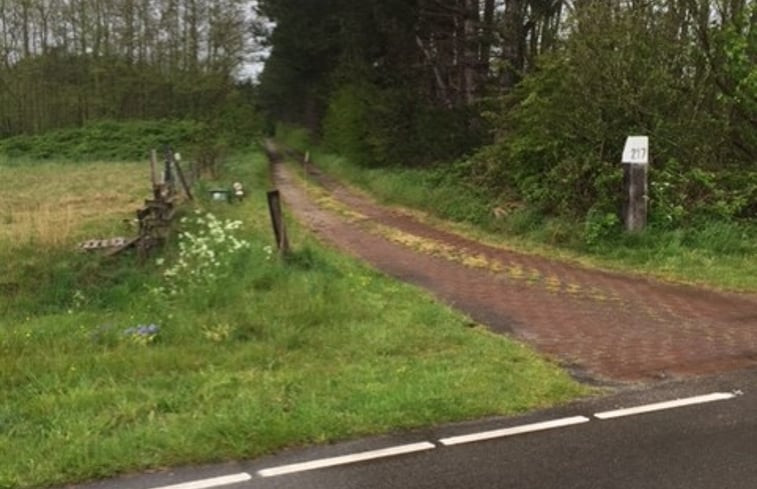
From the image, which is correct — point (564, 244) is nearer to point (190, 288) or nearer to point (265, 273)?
point (265, 273)

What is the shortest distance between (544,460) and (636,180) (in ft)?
31.1

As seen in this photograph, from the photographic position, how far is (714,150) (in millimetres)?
14953

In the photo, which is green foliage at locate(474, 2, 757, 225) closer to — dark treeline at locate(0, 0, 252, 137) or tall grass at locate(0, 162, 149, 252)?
tall grass at locate(0, 162, 149, 252)

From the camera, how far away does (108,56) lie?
55.6 meters

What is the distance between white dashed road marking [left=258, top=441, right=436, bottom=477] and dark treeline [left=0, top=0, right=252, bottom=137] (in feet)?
169

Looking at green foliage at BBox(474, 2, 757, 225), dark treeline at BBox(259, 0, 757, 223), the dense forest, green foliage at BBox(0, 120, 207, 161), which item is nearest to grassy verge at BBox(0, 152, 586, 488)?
green foliage at BBox(474, 2, 757, 225)

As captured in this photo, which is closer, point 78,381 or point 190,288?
point 78,381

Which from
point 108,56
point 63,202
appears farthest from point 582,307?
point 108,56

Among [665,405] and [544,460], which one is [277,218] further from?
[544,460]

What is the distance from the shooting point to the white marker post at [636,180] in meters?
13.6

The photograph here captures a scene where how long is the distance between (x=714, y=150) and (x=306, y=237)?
7.65 m

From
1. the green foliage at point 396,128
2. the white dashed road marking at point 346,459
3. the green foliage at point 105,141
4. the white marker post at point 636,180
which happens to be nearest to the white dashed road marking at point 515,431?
the white dashed road marking at point 346,459

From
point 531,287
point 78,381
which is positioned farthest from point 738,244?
point 78,381

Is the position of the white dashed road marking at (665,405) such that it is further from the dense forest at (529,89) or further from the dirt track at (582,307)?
the dense forest at (529,89)
